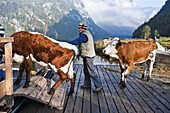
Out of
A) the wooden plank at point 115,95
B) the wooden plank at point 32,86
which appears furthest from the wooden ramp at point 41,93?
the wooden plank at point 115,95

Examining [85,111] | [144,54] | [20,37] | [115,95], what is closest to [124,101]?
[115,95]

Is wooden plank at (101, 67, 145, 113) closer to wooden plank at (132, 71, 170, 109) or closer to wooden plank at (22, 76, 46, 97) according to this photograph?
wooden plank at (132, 71, 170, 109)

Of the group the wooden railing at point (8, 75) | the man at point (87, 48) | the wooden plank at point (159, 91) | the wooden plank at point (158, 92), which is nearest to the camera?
the wooden railing at point (8, 75)

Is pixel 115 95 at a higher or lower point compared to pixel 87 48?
lower

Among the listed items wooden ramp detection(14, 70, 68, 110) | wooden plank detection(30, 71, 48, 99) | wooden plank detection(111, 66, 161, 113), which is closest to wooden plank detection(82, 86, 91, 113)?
wooden ramp detection(14, 70, 68, 110)

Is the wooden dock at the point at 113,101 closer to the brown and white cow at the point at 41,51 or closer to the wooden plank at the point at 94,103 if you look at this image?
the wooden plank at the point at 94,103

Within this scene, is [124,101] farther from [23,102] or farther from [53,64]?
[23,102]

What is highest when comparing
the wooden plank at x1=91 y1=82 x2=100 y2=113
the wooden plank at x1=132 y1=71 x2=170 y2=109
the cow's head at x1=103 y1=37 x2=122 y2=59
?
the cow's head at x1=103 y1=37 x2=122 y2=59

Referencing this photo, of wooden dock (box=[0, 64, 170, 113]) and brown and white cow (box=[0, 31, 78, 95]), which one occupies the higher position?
brown and white cow (box=[0, 31, 78, 95])

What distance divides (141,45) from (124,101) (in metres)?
2.97

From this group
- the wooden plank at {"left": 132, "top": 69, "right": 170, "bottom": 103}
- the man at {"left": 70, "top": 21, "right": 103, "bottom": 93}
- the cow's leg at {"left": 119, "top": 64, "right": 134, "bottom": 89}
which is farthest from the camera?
the cow's leg at {"left": 119, "top": 64, "right": 134, "bottom": 89}

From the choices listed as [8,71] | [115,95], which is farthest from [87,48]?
[8,71]

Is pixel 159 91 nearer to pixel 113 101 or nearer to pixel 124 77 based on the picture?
pixel 124 77

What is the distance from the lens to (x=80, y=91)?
16.7 feet
